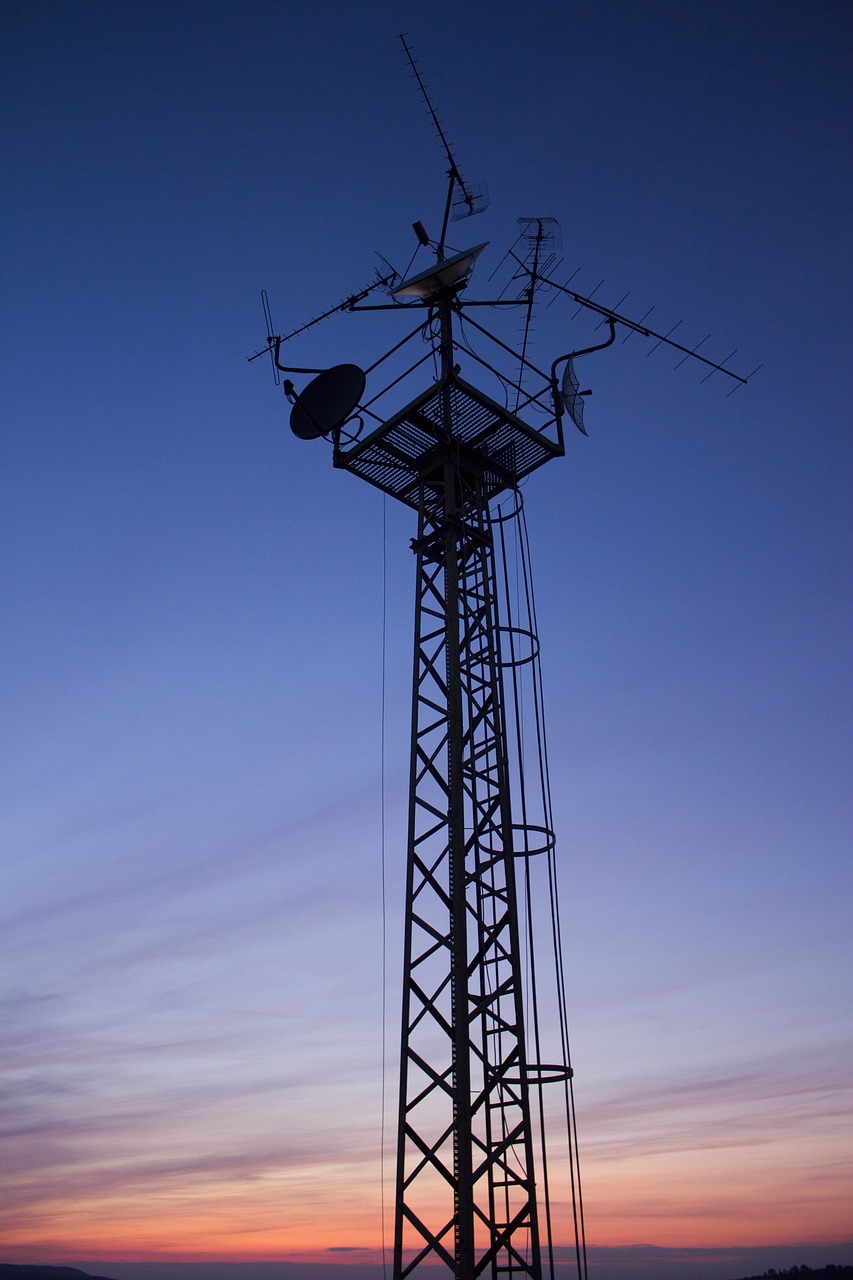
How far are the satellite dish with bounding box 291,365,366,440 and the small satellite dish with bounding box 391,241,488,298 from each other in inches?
A: 79.9

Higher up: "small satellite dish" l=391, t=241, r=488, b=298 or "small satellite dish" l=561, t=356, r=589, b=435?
"small satellite dish" l=391, t=241, r=488, b=298

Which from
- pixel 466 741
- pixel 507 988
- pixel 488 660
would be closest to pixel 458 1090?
pixel 507 988

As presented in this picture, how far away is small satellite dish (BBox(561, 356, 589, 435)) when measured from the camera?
22266 millimetres

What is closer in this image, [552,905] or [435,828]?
[435,828]

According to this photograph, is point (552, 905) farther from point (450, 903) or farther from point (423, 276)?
point (423, 276)

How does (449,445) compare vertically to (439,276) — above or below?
below

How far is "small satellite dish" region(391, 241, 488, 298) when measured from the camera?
21625 millimetres

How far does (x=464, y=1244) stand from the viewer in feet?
52.9

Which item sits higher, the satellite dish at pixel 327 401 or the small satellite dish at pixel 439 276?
the small satellite dish at pixel 439 276

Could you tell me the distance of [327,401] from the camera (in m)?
22.1

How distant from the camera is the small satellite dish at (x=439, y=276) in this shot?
2162 centimetres

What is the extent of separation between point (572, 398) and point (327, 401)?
5111 mm

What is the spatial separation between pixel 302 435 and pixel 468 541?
14.0ft

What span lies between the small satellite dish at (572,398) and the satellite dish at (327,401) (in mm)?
4243
